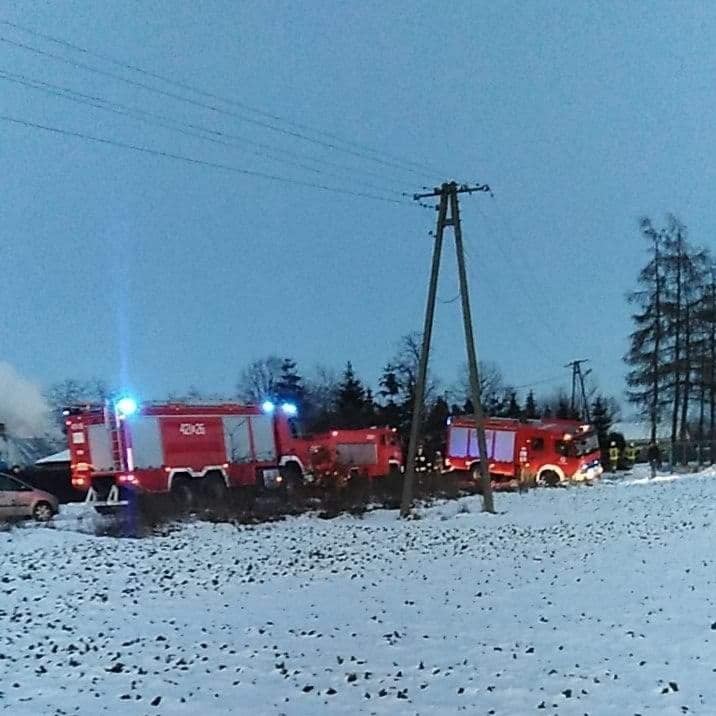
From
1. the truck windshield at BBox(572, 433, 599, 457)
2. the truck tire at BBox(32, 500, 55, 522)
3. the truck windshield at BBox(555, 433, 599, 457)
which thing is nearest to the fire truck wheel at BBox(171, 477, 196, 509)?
the truck tire at BBox(32, 500, 55, 522)

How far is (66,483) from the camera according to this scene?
37000 mm

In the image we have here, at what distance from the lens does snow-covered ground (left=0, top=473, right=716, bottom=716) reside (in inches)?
316

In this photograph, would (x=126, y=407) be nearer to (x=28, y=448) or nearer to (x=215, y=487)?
(x=215, y=487)

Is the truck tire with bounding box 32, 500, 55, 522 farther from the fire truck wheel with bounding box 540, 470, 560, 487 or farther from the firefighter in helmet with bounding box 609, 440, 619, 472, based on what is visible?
the firefighter in helmet with bounding box 609, 440, 619, 472

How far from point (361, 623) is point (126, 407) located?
18088 mm

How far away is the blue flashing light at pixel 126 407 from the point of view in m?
27.8

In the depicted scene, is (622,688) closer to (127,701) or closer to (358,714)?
(358,714)

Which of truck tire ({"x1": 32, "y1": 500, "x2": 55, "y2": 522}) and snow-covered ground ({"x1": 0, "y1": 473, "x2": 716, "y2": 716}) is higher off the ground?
truck tire ({"x1": 32, "y1": 500, "x2": 55, "y2": 522})

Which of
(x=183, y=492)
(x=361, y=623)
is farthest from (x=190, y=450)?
(x=361, y=623)

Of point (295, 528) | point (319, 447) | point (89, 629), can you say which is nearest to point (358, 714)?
point (89, 629)

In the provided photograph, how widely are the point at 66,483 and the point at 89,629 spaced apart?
27322mm

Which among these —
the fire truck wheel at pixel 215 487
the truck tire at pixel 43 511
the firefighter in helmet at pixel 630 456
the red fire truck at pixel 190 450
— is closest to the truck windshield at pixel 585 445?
the red fire truck at pixel 190 450

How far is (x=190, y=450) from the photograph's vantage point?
29156 millimetres

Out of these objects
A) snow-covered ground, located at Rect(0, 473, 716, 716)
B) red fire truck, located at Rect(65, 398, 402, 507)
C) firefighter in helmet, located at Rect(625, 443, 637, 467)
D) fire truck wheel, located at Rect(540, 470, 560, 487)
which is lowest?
firefighter in helmet, located at Rect(625, 443, 637, 467)
